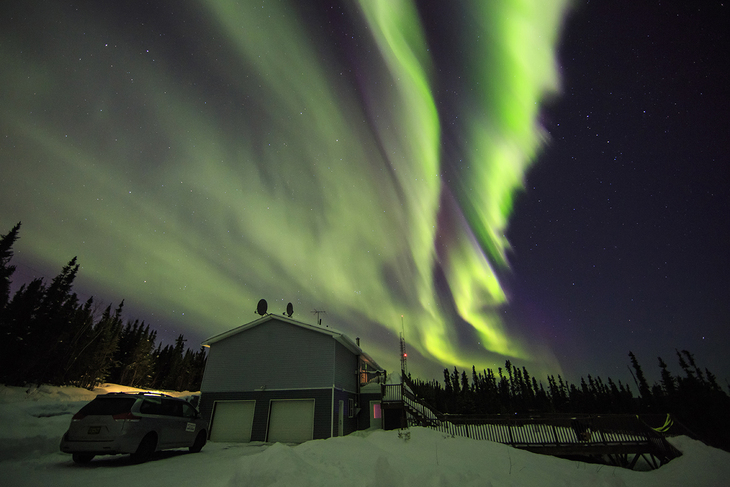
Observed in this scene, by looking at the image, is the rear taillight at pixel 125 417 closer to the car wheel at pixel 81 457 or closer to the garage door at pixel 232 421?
the car wheel at pixel 81 457

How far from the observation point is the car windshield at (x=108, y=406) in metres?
8.17

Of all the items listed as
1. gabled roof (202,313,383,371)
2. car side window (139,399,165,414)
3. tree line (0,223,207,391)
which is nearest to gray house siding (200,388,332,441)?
gabled roof (202,313,383,371)

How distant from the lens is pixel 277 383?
19.9 meters

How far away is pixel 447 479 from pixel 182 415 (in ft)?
30.7

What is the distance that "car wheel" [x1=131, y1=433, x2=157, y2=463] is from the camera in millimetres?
8617

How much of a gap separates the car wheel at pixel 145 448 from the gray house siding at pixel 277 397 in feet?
35.4

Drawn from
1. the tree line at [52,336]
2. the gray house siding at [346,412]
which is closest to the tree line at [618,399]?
the gray house siding at [346,412]

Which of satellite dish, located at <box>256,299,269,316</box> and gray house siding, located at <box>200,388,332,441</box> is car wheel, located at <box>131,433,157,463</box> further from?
satellite dish, located at <box>256,299,269,316</box>

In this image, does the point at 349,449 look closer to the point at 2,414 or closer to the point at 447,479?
the point at 447,479

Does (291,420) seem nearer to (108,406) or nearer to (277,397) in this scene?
(277,397)

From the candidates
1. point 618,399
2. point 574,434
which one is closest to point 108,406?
point 574,434

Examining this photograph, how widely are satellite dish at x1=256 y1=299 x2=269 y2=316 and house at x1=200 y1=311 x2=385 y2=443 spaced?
128 cm

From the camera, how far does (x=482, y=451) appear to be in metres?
10.6

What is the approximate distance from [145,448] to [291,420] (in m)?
11.6
